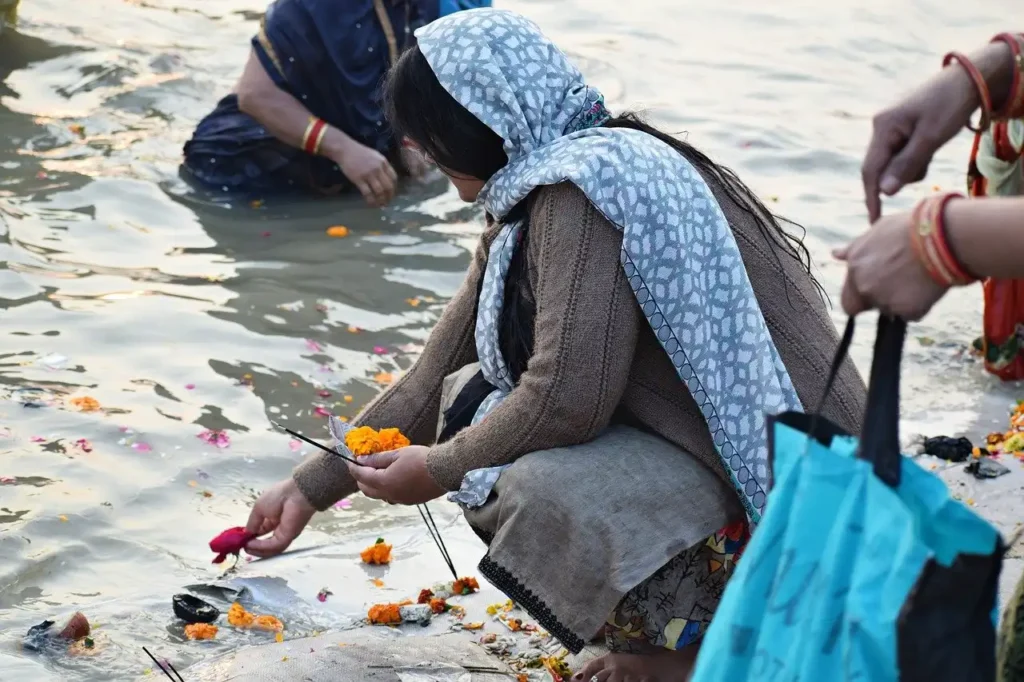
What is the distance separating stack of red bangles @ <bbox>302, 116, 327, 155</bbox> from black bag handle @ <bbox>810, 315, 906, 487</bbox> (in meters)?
4.34

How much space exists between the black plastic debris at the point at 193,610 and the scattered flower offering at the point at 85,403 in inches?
48.0

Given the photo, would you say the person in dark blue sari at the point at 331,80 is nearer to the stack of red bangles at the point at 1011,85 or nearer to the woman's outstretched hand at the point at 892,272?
the stack of red bangles at the point at 1011,85

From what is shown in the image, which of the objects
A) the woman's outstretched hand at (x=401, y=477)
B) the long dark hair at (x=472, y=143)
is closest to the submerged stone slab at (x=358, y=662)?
the woman's outstretched hand at (x=401, y=477)

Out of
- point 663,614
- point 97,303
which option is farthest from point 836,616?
point 97,303

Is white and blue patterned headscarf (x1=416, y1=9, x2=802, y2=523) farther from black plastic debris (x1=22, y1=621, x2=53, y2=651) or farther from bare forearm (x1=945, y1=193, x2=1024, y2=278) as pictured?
black plastic debris (x1=22, y1=621, x2=53, y2=651)

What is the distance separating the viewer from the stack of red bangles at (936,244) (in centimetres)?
157

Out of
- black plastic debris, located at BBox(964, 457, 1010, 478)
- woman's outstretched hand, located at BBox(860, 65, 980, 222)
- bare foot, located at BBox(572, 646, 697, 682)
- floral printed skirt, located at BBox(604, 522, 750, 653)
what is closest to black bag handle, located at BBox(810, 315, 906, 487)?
woman's outstretched hand, located at BBox(860, 65, 980, 222)

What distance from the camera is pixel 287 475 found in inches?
159

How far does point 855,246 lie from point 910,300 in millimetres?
98

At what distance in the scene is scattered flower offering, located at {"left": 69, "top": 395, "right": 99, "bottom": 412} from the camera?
165 inches

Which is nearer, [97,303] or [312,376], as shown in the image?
[312,376]

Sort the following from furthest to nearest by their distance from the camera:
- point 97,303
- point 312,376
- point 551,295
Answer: point 97,303 → point 312,376 → point 551,295

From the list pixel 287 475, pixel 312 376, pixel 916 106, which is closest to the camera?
pixel 916 106

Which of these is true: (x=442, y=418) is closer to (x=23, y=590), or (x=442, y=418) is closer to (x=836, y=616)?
(x=23, y=590)
